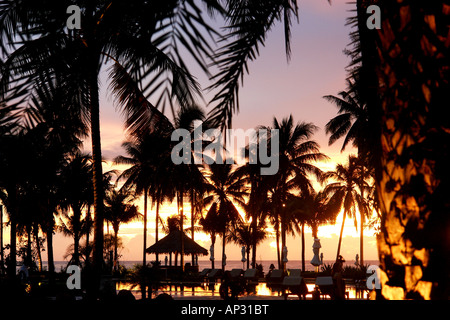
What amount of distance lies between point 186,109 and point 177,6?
31.3 inches

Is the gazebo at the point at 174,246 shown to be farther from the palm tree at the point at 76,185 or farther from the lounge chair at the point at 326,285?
the lounge chair at the point at 326,285

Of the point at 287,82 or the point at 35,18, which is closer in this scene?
the point at 287,82

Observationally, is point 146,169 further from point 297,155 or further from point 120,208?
point 120,208

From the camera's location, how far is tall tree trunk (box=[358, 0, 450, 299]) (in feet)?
8.16

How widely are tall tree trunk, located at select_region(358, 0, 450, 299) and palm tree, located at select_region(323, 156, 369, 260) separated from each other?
37075 millimetres

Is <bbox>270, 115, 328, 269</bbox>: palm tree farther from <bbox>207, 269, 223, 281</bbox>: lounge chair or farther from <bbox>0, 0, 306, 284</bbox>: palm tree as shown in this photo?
<bbox>0, 0, 306, 284</bbox>: palm tree

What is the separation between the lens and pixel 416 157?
258 cm

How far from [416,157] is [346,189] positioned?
39.0 meters

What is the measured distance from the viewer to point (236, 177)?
131 feet

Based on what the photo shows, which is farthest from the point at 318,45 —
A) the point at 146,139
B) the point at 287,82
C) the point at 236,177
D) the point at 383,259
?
the point at 236,177

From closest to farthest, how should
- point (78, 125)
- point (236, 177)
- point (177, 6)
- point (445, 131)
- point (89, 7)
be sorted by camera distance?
point (445, 131)
point (177, 6)
point (89, 7)
point (78, 125)
point (236, 177)

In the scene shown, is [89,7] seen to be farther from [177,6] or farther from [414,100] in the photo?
[414,100]

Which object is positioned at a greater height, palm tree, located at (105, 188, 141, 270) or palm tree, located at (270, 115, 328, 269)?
palm tree, located at (270, 115, 328, 269)

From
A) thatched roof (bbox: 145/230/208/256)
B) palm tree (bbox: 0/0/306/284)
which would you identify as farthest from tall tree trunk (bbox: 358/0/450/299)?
thatched roof (bbox: 145/230/208/256)
